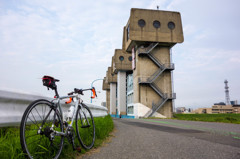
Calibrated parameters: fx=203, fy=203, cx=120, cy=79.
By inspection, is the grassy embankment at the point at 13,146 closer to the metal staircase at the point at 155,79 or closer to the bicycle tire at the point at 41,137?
the bicycle tire at the point at 41,137

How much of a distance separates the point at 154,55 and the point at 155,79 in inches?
183

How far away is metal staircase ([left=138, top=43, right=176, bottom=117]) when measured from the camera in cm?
3734

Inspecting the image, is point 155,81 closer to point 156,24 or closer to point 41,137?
point 156,24

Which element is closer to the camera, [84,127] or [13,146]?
[13,146]

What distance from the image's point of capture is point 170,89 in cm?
3875

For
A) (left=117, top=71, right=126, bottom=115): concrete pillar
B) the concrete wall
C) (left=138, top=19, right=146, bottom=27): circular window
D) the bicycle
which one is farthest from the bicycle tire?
(left=117, top=71, right=126, bottom=115): concrete pillar

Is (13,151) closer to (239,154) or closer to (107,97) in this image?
(239,154)

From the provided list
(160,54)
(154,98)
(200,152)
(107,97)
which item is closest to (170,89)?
(154,98)

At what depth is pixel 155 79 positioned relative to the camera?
38.8 m

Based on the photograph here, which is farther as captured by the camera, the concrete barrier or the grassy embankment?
the concrete barrier

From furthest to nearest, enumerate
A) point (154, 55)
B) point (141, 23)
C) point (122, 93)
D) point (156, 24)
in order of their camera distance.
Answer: point (122, 93)
point (154, 55)
point (156, 24)
point (141, 23)

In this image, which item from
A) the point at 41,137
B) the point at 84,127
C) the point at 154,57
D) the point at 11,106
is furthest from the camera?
the point at 154,57

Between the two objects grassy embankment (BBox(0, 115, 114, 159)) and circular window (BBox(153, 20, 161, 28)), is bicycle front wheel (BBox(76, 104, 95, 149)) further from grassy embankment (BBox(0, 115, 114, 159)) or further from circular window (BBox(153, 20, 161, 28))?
circular window (BBox(153, 20, 161, 28))

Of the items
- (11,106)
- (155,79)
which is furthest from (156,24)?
(11,106)
